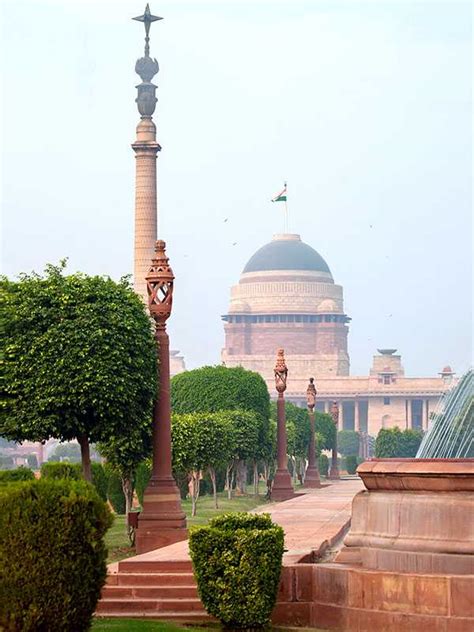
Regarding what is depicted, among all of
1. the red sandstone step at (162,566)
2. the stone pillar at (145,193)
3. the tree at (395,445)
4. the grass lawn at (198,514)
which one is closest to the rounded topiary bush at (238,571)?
the red sandstone step at (162,566)

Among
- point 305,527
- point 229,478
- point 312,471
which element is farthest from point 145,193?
point 305,527

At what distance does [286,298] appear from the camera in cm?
18112

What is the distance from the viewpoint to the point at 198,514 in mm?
39406

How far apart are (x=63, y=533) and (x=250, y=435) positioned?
3826 cm

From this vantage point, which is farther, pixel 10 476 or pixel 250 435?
pixel 250 435

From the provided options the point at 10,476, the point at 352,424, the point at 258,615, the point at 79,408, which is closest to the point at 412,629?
the point at 258,615

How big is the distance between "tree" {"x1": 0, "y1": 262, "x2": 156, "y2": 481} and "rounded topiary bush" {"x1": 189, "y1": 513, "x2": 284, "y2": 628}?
11.1m

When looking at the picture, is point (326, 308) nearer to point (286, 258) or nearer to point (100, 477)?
point (286, 258)

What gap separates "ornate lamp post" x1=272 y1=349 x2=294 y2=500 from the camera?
47.2 metres

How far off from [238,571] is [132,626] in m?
1.26

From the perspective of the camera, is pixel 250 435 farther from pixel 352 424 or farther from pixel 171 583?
pixel 352 424

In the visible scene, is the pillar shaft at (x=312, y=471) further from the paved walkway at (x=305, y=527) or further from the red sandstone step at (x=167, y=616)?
the red sandstone step at (x=167, y=616)

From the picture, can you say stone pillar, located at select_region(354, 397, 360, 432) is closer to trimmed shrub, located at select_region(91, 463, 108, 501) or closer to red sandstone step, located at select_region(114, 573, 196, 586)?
trimmed shrub, located at select_region(91, 463, 108, 501)

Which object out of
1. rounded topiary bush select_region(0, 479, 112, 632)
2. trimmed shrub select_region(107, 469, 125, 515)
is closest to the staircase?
rounded topiary bush select_region(0, 479, 112, 632)
